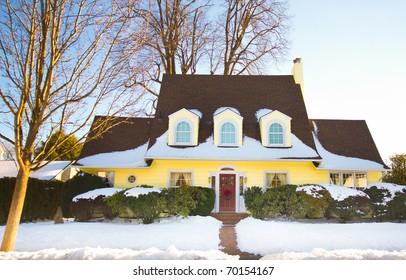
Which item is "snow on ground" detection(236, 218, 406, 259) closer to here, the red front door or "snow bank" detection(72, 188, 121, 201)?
the red front door

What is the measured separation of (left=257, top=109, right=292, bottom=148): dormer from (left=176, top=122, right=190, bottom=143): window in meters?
3.83

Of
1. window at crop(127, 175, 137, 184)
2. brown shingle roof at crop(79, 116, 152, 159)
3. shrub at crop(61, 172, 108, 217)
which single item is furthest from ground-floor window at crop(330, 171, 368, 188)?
shrub at crop(61, 172, 108, 217)

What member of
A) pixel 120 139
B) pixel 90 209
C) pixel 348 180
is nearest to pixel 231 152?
pixel 120 139

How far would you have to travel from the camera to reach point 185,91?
18531 mm

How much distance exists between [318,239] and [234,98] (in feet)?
34.0

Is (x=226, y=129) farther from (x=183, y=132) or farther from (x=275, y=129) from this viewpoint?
(x=275, y=129)

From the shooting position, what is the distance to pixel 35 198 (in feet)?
51.8

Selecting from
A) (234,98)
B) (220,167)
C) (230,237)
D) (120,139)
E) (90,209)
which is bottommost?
(230,237)

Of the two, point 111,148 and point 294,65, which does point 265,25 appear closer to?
point 294,65

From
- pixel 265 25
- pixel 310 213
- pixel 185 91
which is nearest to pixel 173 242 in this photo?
pixel 310 213

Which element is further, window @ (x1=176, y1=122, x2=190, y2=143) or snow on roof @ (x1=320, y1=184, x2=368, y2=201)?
window @ (x1=176, y1=122, x2=190, y2=143)

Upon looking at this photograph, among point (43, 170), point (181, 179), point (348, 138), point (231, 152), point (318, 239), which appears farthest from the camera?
point (43, 170)

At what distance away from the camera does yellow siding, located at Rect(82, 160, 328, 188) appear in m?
16.2

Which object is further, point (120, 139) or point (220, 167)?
point (120, 139)
